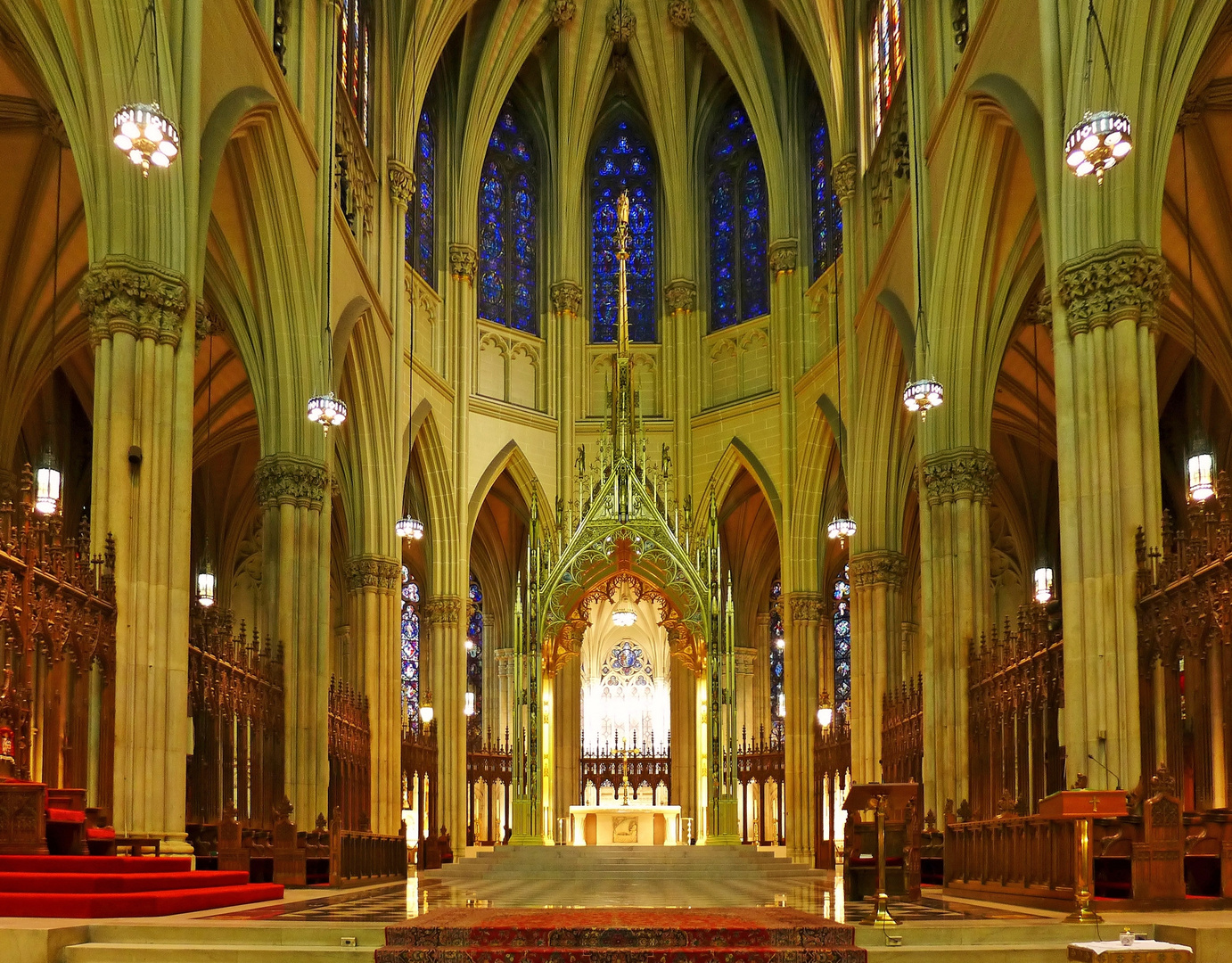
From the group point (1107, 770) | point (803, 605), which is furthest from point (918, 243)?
point (803, 605)

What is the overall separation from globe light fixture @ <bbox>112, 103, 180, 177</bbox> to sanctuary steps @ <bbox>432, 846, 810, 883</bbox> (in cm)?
1442

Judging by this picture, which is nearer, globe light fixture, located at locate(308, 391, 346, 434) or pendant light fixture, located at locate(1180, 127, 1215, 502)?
pendant light fixture, located at locate(1180, 127, 1215, 502)

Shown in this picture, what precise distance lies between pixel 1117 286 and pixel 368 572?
17.3 metres

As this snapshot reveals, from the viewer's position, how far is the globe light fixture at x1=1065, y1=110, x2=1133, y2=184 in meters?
12.6

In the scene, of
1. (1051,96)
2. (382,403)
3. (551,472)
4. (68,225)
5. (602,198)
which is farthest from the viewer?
(602,198)

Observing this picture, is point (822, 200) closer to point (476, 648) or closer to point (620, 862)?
point (476, 648)

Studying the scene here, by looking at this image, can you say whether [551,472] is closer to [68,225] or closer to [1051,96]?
[68,225]

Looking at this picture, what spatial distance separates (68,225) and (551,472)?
14.6 metres

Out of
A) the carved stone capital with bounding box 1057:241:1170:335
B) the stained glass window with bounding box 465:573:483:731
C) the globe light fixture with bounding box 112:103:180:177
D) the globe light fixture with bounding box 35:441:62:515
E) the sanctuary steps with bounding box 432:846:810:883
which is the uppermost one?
the globe light fixture with bounding box 112:103:180:177

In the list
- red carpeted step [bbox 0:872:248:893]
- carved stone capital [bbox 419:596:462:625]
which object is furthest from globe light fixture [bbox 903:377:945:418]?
carved stone capital [bbox 419:596:462:625]

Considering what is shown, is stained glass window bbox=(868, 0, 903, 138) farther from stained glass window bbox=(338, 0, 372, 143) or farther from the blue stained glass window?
the blue stained glass window

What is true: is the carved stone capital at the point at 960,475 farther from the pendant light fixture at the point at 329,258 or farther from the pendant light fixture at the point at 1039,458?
the pendant light fixture at the point at 329,258

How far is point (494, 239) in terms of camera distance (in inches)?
1427

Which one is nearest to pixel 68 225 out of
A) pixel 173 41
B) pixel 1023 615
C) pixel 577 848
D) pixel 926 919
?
pixel 173 41
